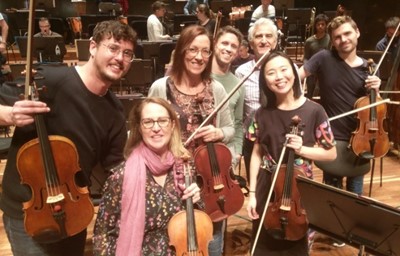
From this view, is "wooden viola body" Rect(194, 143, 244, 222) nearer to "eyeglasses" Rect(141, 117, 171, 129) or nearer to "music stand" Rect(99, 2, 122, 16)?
"eyeglasses" Rect(141, 117, 171, 129)

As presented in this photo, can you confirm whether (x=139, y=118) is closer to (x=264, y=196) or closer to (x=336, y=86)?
(x=264, y=196)

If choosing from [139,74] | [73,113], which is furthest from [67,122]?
[139,74]

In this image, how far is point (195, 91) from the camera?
2129 millimetres

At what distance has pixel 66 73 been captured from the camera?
1634 millimetres

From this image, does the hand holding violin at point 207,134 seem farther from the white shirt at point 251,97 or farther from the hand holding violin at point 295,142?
the white shirt at point 251,97

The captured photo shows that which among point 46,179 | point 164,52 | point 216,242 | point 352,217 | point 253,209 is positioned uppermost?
point 164,52

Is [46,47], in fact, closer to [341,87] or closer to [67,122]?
[341,87]

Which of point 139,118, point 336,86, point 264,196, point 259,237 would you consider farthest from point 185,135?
point 336,86

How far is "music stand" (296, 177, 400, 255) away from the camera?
154 centimetres

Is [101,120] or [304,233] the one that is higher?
[101,120]

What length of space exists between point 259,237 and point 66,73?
4.11 feet

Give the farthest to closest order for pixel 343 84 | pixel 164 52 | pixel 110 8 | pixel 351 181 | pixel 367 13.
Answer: pixel 367 13 < pixel 110 8 < pixel 164 52 < pixel 351 181 < pixel 343 84

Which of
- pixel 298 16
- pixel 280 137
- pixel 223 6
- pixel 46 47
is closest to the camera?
Answer: pixel 280 137

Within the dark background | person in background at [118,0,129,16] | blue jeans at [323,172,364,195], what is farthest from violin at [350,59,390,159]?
person in background at [118,0,129,16]
